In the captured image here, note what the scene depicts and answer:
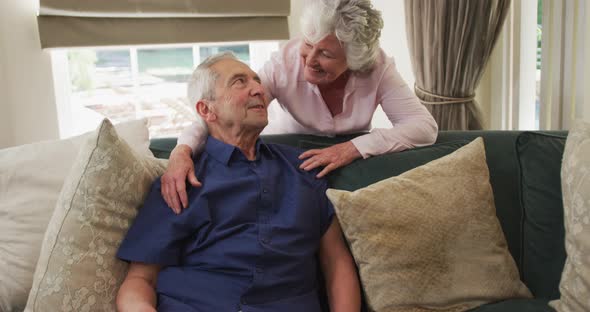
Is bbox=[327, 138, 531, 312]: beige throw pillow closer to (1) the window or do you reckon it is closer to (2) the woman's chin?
(2) the woman's chin

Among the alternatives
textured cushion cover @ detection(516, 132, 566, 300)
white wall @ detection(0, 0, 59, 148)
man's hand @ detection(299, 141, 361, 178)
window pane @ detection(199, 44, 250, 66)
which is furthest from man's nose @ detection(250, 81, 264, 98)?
window pane @ detection(199, 44, 250, 66)

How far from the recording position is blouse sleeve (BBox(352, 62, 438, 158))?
1929mm

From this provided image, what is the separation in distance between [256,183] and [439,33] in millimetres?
1571

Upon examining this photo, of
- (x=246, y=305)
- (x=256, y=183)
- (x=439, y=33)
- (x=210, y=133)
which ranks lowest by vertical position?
(x=246, y=305)

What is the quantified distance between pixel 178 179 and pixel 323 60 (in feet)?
2.10

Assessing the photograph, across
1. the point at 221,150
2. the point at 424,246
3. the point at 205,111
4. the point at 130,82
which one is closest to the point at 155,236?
the point at 221,150

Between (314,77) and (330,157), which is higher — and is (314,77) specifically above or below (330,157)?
above

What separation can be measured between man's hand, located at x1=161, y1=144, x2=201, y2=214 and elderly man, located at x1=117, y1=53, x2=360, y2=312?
0.02 m

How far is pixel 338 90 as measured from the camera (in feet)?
7.03

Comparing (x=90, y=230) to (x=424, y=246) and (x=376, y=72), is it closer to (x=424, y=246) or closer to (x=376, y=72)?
(x=424, y=246)

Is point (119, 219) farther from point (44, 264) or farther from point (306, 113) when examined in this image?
point (306, 113)

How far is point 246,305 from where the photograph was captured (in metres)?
1.56

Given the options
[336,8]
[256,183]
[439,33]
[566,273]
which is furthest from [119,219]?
[439,33]

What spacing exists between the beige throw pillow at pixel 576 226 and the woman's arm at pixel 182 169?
994 millimetres
